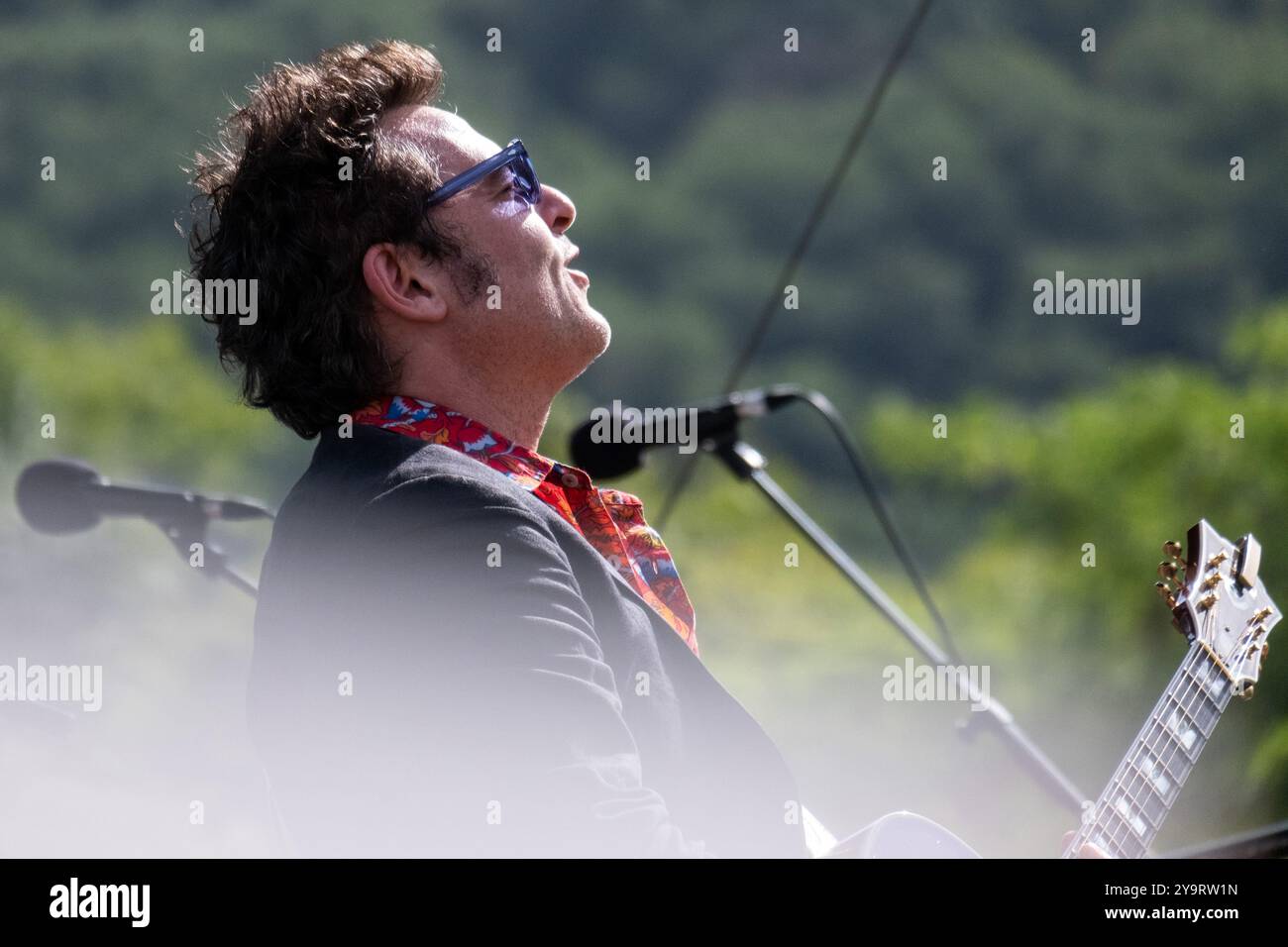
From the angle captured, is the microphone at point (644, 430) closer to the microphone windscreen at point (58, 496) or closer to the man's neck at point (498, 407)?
the man's neck at point (498, 407)

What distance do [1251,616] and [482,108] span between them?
8.21 metres

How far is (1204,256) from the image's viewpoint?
8.06m

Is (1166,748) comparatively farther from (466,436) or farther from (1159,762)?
(466,436)

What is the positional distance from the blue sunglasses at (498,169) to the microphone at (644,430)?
74cm

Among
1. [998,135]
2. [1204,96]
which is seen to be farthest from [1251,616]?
[998,135]

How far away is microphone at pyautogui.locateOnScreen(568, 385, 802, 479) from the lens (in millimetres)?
2568

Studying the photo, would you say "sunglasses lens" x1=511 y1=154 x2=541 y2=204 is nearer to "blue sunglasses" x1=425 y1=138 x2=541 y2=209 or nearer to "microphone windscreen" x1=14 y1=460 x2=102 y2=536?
"blue sunglasses" x1=425 y1=138 x2=541 y2=209

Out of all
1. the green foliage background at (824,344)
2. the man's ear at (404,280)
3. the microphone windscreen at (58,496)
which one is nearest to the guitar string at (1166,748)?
the man's ear at (404,280)

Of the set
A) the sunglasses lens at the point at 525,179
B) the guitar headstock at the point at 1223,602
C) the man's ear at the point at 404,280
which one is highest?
the sunglasses lens at the point at 525,179

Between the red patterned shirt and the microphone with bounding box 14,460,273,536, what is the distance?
0.56 meters

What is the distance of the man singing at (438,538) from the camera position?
1.34 metres

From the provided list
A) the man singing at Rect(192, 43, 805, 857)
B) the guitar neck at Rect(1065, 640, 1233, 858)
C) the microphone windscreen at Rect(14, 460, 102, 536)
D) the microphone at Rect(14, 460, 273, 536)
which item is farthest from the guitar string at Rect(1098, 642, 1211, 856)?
the microphone windscreen at Rect(14, 460, 102, 536)

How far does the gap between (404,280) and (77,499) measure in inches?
28.4
